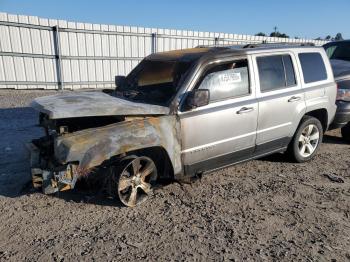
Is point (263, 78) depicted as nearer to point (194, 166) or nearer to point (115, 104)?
point (194, 166)

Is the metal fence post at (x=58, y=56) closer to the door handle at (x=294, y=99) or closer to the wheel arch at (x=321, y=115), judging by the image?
the wheel arch at (x=321, y=115)

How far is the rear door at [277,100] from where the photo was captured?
482cm

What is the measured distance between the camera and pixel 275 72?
5.01 metres

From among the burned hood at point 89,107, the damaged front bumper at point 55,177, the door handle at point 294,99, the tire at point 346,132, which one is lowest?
the tire at point 346,132

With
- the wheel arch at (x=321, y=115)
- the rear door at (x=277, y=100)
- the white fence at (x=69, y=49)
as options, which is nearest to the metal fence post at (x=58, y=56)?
the white fence at (x=69, y=49)

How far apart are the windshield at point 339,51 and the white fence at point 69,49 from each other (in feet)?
26.2

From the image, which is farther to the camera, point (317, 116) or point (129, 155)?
point (317, 116)

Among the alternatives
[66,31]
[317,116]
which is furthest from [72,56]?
[317,116]

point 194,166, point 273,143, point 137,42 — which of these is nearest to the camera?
point 194,166

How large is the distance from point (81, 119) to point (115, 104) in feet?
1.48

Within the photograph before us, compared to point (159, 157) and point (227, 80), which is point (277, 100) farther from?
point (159, 157)

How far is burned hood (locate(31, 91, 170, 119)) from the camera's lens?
3.55 metres

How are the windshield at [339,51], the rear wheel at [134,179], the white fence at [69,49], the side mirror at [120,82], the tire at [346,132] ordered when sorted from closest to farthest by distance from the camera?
the rear wheel at [134,179], the side mirror at [120,82], the tire at [346,132], the windshield at [339,51], the white fence at [69,49]

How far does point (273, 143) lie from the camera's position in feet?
16.9
